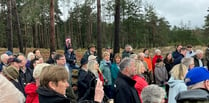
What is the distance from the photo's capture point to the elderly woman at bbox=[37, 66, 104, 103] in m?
3.16

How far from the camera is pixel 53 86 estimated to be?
327 centimetres

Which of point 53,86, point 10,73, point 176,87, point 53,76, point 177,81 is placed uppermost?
point 53,76

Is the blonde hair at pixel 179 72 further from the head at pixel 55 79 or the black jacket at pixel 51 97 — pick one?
the black jacket at pixel 51 97

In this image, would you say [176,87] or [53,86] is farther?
[176,87]

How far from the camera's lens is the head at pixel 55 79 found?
3271mm

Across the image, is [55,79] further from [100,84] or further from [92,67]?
[92,67]

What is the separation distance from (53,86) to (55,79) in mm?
74

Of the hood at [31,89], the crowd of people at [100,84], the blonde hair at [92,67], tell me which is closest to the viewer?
the crowd of people at [100,84]

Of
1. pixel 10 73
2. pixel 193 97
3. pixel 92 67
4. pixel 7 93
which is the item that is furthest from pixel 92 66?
pixel 193 97

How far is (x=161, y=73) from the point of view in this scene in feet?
34.9

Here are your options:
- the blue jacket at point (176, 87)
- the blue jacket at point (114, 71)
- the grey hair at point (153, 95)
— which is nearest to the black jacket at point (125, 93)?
the grey hair at point (153, 95)

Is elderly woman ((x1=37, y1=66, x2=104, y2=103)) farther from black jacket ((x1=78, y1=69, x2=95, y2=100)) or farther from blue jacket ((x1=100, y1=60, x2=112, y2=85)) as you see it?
blue jacket ((x1=100, y1=60, x2=112, y2=85))

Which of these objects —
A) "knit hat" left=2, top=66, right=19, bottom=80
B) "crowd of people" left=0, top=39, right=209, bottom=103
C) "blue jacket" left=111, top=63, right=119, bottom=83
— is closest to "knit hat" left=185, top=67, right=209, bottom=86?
"crowd of people" left=0, top=39, right=209, bottom=103

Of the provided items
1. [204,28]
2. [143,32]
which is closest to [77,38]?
[143,32]
